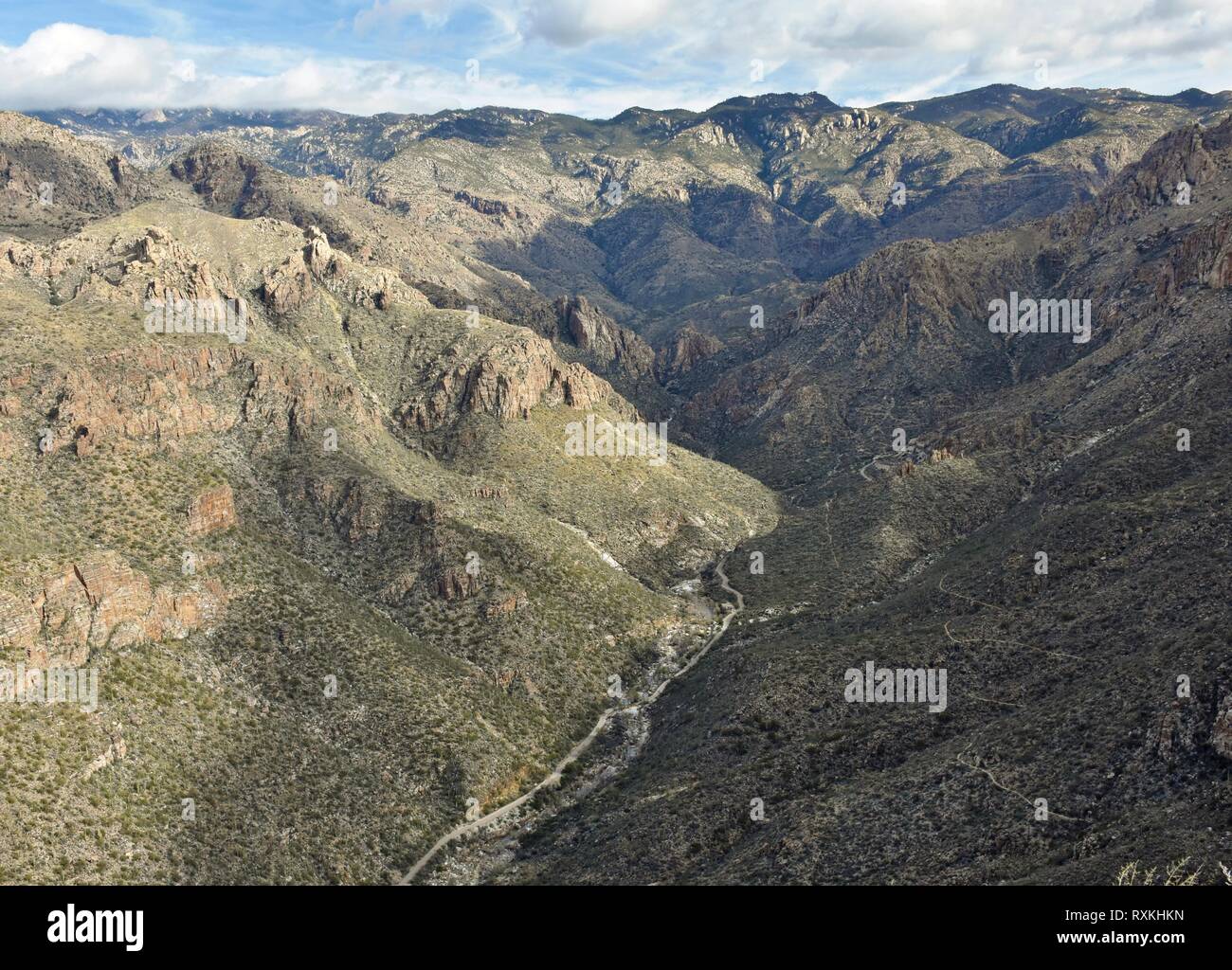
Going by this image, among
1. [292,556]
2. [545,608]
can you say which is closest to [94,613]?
[292,556]

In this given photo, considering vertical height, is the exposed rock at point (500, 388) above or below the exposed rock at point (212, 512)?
above

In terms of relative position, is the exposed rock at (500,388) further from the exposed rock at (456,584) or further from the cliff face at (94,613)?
the cliff face at (94,613)

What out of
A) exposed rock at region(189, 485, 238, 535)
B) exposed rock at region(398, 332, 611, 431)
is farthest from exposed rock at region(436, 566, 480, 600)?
exposed rock at region(398, 332, 611, 431)

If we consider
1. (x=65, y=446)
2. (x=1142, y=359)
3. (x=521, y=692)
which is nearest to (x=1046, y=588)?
(x=521, y=692)

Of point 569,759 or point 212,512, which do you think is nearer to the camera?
point 569,759

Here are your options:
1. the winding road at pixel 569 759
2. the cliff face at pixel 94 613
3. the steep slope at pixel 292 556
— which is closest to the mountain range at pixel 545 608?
the cliff face at pixel 94 613

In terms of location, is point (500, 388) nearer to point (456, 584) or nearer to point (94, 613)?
point (456, 584)

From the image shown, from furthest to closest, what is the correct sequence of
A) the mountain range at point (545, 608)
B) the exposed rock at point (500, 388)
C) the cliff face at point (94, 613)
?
the exposed rock at point (500, 388)
the cliff face at point (94, 613)
the mountain range at point (545, 608)

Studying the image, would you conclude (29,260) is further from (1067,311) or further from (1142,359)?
(1067,311)
